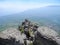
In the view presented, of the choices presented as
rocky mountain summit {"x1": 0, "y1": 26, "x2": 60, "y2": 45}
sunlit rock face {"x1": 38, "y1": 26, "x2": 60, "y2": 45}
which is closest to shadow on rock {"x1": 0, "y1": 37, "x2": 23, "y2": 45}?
rocky mountain summit {"x1": 0, "y1": 26, "x2": 60, "y2": 45}

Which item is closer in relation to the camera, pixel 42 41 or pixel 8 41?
pixel 8 41

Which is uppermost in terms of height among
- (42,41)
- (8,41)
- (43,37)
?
(43,37)

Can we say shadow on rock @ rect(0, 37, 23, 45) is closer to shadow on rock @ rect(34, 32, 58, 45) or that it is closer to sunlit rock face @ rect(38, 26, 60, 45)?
shadow on rock @ rect(34, 32, 58, 45)

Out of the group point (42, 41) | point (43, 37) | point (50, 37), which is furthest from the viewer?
point (42, 41)

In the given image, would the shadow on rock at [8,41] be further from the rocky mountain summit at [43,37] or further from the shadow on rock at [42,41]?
the shadow on rock at [42,41]

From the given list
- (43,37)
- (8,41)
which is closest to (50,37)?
(43,37)

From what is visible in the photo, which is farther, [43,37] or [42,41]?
[42,41]

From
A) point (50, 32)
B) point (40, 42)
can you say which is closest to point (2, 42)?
point (40, 42)

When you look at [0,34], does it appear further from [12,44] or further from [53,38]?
[53,38]

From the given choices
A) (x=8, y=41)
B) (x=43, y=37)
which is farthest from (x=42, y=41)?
(x=8, y=41)

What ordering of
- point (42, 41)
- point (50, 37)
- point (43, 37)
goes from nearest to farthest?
1. point (50, 37)
2. point (43, 37)
3. point (42, 41)

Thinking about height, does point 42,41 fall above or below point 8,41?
below

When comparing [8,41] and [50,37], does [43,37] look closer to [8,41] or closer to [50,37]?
[50,37]
